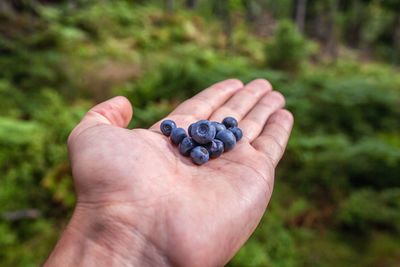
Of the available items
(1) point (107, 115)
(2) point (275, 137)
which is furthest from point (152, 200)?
(2) point (275, 137)

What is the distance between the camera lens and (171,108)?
6.65 metres

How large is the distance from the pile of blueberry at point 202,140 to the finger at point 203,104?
386 millimetres

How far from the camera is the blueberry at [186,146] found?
260 centimetres

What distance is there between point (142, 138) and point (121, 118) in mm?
414

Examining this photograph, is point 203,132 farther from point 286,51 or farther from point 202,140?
A: point 286,51

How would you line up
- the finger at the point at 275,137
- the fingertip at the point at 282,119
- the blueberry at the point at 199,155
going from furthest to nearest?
the fingertip at the point at 282,119 < the finger at the point at 275,137 < the blueberry at the point at 199,155

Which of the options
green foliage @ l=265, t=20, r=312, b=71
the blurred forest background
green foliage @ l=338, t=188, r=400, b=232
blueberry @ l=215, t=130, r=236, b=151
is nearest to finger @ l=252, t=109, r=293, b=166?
blueberry @ l=215, t=130, r=236, b=151

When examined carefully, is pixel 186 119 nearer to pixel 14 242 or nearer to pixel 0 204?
pixel 14 242

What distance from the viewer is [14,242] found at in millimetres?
4430

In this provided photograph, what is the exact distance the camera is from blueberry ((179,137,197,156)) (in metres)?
2.60

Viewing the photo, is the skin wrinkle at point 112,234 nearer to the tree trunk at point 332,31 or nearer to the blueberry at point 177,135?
the blueberry at point 177,135

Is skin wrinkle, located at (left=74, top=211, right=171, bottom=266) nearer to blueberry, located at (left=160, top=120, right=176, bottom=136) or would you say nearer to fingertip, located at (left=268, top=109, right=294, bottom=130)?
blueberry, located at (left=160, top=120, right=176, bottom=136)

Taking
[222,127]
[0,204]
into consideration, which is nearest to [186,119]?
[222,127]

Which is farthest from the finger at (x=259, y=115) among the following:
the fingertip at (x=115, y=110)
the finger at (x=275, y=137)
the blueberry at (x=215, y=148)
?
the fingertip at (x=115, y=110)
